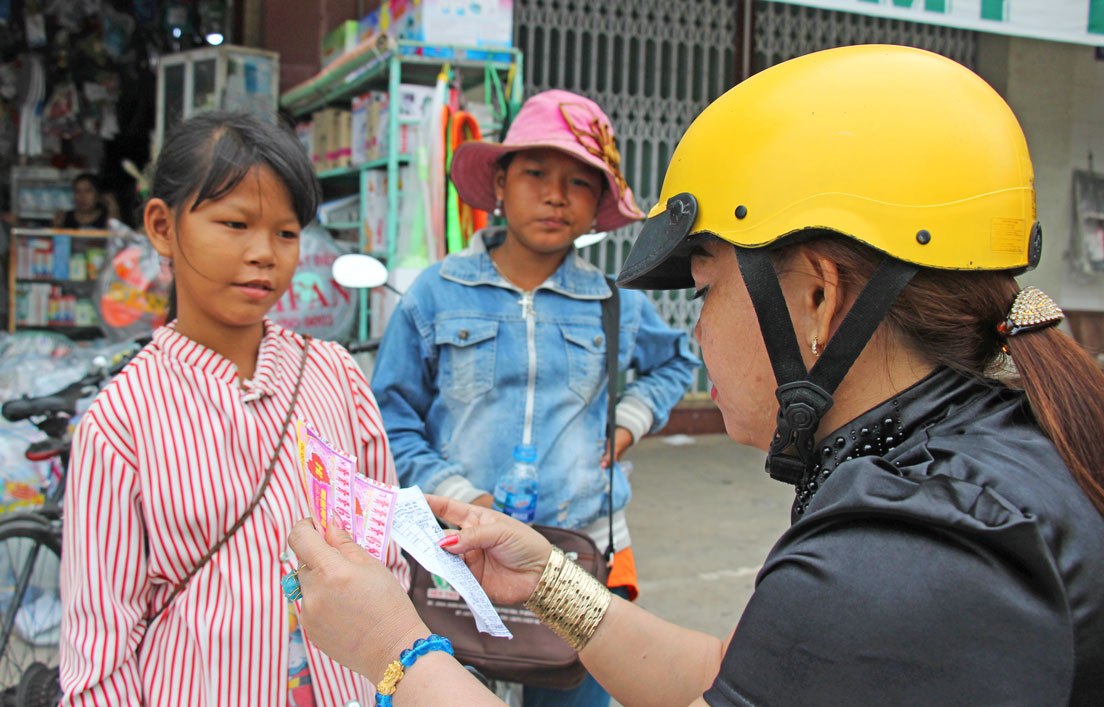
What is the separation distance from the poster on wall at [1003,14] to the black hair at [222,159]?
12.5ft

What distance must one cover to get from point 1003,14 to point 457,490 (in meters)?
4.82

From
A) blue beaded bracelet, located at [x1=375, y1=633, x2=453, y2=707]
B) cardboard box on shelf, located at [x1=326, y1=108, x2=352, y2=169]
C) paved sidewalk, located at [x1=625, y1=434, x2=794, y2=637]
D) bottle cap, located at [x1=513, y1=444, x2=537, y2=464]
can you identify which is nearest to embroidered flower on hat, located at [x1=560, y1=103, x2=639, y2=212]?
bottle cap, located at [x1=513, y1=444, x2=537, y2=464]

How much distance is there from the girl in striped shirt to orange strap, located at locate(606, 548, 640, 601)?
73 cm

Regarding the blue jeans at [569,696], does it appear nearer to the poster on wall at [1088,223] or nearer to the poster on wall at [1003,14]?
the poster on wall at [1003,14]

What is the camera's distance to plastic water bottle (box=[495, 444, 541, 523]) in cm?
206

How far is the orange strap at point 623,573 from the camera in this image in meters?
2.27

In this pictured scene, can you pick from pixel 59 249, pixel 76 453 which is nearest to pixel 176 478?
pixel 76 453

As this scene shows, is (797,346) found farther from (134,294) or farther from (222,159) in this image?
(134,294)

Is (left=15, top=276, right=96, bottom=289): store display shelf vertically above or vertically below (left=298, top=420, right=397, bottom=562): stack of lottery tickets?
above

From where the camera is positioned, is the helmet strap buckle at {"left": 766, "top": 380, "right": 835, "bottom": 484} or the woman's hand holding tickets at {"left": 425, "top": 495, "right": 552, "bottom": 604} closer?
the helmet strap buckle at {"left": 766, "top": 380, "right": 835, "bottom": 484}

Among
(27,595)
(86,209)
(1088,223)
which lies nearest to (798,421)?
(27,595)

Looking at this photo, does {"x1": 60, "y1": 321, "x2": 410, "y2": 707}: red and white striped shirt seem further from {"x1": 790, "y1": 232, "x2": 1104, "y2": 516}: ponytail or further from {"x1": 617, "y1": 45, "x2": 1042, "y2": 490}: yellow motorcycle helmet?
{"x1": 790, "y1": 232, "x2": 1104, "y2": 516}: ponytail

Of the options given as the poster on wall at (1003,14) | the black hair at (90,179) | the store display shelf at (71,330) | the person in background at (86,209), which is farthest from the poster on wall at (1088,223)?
the black hair at (90,179)

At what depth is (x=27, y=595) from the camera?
3156 mm
